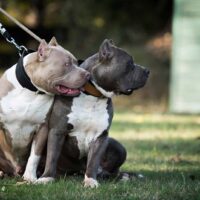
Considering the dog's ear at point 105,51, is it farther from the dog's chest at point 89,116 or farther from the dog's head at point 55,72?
the dog's chest at point 89,116

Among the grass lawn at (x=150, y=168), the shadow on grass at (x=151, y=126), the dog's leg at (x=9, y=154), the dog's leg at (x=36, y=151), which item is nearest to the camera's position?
the grass lawn at (x=150, y=168)

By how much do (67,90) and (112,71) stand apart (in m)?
0.48

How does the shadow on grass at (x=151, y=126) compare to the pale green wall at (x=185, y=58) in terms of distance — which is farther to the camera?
the pale green wall at (x=185, y=58)

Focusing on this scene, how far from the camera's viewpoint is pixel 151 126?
1305 centimetres

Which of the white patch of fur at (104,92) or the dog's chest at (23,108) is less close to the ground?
the white patch of fur at (104,92)

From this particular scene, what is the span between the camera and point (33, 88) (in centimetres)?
682

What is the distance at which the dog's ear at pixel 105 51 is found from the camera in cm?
688

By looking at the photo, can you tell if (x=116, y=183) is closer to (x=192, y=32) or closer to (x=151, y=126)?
(x=151, y=126)

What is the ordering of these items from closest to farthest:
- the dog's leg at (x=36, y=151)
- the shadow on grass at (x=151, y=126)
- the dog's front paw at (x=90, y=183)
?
the dog's front paw at (x=90, y=183)
the dog's leg at (x=36, y=151)
the shadow on grass at (x=151, y=126)

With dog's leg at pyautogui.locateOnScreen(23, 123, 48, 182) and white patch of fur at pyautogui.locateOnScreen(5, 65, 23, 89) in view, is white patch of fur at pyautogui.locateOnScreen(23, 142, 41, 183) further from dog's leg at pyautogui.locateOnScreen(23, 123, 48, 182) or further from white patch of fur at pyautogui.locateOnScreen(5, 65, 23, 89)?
white patch of fur at pyautogui.locateOnScreen(5, 65, 23, 89)

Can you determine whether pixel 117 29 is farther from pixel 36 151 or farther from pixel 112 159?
pixel 36 151

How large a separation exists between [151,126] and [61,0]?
39.3 feet

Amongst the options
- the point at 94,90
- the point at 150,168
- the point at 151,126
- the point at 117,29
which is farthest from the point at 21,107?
the point at 117,29

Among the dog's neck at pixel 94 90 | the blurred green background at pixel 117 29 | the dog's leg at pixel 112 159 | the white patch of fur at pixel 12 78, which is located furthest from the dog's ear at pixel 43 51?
the blurred green background at pixel 117 29
